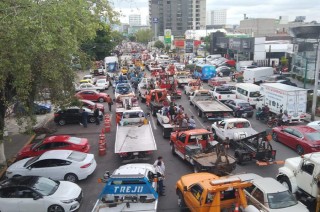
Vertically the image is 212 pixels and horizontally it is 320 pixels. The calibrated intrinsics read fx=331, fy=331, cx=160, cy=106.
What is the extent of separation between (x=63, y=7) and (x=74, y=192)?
7148 mm

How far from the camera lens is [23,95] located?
1277 centimetres

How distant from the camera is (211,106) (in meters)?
24.2

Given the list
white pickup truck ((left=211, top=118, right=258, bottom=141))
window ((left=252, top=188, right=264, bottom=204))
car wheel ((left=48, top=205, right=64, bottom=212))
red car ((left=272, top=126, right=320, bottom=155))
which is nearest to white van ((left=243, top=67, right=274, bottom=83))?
red car ((left=272, top=126, right=320, bottom=155))

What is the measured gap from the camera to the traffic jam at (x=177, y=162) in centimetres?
1034

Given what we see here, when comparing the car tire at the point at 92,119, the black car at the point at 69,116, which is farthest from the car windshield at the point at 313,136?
the black car at the point at 69,116

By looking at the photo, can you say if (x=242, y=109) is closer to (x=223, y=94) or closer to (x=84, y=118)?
(x=223, y=94)

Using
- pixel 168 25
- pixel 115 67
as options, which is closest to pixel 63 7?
pixel 115 67

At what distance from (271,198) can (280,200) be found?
0.28 meters

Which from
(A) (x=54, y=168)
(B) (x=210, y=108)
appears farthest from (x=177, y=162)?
(B) (x=210, y=108)

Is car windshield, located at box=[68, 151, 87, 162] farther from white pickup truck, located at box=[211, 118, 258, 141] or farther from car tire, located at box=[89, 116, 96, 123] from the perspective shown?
car tire, located at box=[89, 116, 96, 123]

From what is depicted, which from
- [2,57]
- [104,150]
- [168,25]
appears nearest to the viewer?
[2,57]

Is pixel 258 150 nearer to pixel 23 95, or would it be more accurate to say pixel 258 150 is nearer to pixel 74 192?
pixel 74 192

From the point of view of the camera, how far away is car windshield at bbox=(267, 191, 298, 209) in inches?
385

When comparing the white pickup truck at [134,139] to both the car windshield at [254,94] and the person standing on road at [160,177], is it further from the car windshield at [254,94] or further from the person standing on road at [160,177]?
the car windshield at [254,94]
